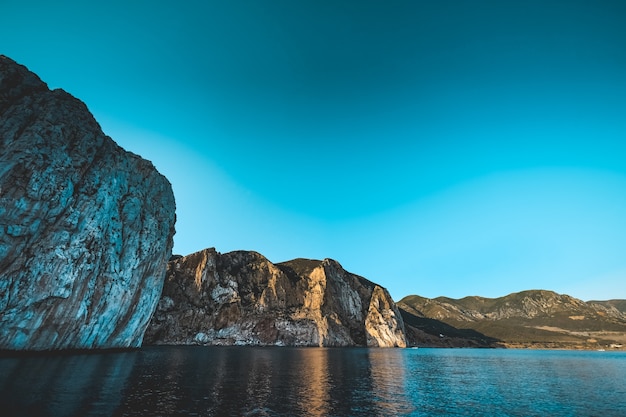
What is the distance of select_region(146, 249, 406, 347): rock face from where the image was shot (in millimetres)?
144125

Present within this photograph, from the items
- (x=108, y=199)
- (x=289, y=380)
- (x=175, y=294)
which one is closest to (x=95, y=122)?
(x=108, y=199)

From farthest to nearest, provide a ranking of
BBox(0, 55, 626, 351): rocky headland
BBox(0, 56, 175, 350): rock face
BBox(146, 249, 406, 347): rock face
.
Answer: BBox(146, 249, 406, 347): rock face → BBox(0, 55, 626, 351): rocky headland → BBox(0, 56, 175, 350): rock face

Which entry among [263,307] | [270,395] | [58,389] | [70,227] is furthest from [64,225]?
[263,307]

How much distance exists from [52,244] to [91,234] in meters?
7.94

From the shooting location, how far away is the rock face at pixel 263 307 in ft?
473

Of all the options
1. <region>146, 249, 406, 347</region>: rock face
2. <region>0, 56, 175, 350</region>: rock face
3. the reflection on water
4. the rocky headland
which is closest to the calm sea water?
the reflection on water

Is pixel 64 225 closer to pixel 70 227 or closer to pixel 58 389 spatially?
pixel 70 227

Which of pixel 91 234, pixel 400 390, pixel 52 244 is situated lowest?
pixel 400 390

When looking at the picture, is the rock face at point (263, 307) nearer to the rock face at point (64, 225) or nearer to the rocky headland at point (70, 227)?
the rocky headland at point (70, 227)

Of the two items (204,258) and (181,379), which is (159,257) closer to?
(181,379)

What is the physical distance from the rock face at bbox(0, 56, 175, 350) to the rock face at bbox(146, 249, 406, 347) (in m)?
65.5

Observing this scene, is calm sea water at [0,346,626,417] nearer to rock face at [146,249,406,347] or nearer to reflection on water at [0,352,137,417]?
reflection on water at [0,352,137,417]

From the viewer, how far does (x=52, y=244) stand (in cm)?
5347

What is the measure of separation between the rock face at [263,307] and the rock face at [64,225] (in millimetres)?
65478
